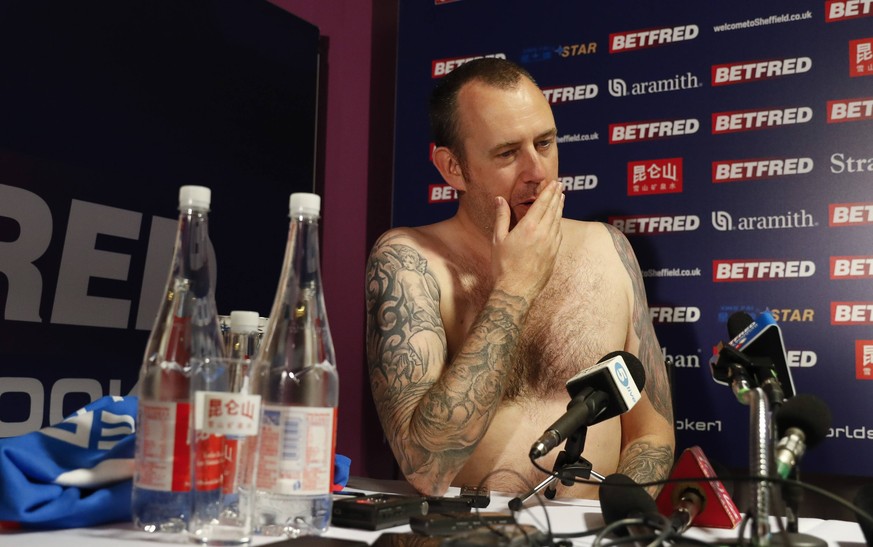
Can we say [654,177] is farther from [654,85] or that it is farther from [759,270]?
[759,270]

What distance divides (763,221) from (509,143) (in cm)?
105

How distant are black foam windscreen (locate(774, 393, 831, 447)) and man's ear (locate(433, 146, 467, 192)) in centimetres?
134

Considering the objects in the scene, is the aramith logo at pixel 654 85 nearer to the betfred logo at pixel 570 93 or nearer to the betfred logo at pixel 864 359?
the betfred logo at pixel 570 93

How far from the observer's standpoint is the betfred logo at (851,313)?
7.80 ft

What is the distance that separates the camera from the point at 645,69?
277 centimetres

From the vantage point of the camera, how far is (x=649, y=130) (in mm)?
2738

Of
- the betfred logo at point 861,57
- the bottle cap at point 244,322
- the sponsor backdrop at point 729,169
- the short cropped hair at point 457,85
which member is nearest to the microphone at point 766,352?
the bottle cap at point 244,322

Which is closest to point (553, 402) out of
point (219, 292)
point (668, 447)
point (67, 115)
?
point (668, 447)

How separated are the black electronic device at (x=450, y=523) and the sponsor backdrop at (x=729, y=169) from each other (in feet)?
5.75

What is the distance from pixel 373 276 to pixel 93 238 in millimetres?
948

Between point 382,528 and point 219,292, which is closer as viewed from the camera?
point 382,528

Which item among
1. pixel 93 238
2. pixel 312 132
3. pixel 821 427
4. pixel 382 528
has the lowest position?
pixel 382 528

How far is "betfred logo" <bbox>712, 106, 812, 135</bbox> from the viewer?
99.2 inches

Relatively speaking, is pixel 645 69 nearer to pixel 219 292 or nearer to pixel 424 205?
pixel 424 205
